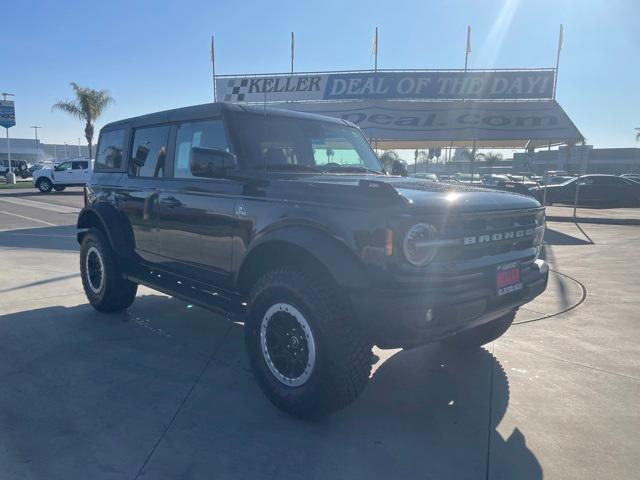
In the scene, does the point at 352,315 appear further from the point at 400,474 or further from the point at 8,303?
the point at 8,303

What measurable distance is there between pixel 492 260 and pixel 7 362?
12.5 ft

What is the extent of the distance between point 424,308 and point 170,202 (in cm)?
252

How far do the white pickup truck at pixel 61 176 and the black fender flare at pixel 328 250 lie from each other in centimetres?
2638

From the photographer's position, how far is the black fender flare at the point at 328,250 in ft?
9.01

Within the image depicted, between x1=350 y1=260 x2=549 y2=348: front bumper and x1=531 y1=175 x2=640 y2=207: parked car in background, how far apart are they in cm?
1978

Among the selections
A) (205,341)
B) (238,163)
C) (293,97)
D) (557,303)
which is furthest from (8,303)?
(293,97)

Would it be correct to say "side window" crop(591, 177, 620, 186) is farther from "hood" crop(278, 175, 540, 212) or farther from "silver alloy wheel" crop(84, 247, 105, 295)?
"silver alloy wheel" crop(84, 247, 105, 295)

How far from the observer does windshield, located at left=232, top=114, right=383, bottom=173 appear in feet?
12.2

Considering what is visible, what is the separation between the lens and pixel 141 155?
4.73m

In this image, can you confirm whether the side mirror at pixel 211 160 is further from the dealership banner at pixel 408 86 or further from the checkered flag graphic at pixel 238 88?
the checkered flag graphic at pixel 238 88

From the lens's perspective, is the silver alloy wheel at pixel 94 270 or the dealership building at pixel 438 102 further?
the dealership building at pixel 438 102

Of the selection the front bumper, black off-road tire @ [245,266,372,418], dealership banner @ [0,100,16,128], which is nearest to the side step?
black off-road tire @ [245,266,372,418]

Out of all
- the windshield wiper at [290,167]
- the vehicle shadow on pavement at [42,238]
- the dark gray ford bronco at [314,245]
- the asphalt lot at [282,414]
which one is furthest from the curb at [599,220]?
the windshield wiper at [290,167]

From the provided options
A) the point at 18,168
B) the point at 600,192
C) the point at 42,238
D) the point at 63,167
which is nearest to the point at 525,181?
the point at 600,192
